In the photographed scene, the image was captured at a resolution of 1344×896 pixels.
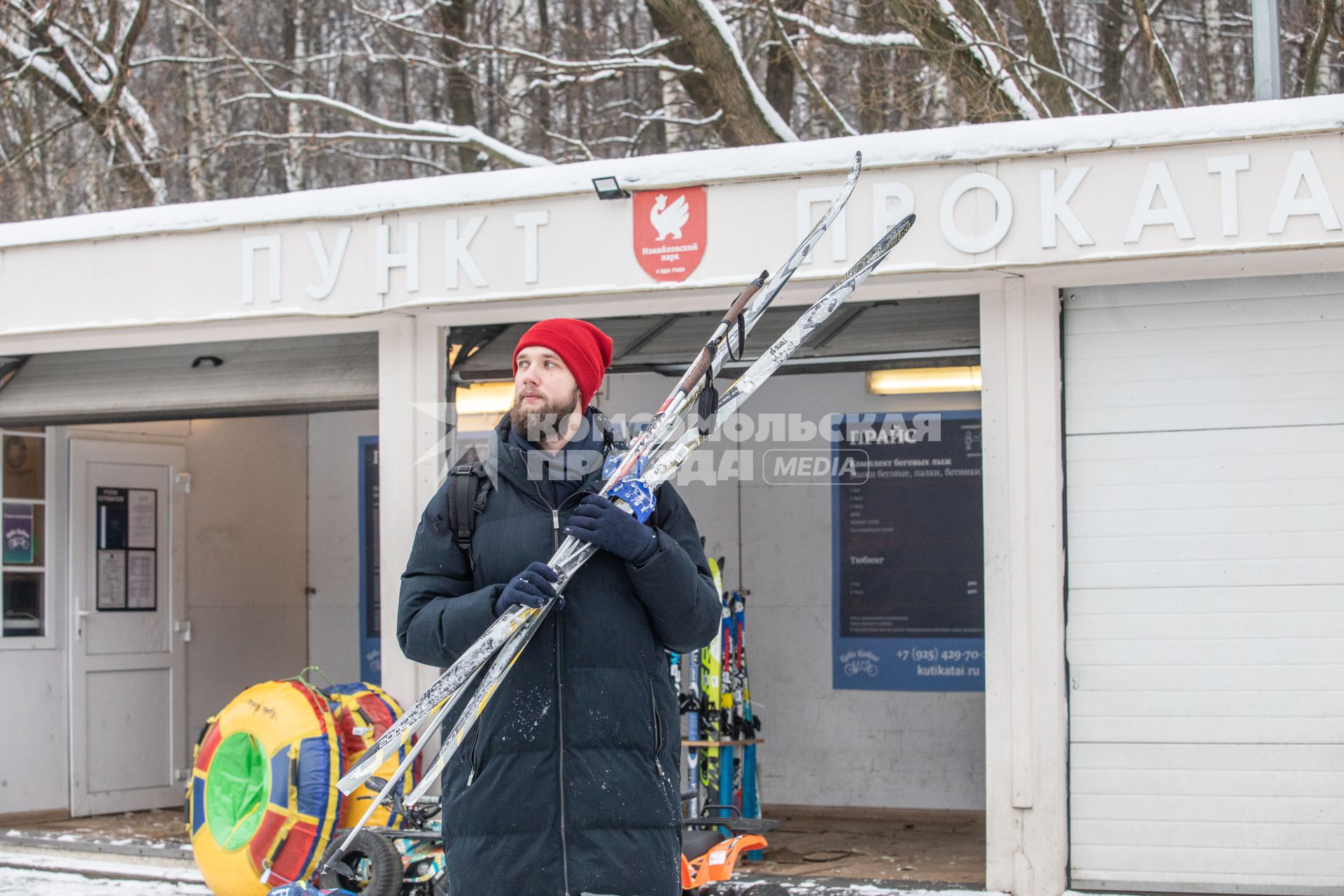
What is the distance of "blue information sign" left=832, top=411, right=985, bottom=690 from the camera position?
26.1ft

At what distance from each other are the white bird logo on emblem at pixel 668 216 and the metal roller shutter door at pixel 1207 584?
1.48m

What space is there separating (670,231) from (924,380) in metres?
2.52

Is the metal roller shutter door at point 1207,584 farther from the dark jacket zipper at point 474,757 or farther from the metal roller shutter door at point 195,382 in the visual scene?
the dark jacket zipper at point 474,757

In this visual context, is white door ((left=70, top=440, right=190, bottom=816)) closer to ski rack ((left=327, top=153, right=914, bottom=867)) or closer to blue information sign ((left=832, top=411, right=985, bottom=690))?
blue information sign ((left=832, top=411, right=985, bottom=690))

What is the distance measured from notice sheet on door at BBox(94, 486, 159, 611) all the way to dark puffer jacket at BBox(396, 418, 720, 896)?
6117mm

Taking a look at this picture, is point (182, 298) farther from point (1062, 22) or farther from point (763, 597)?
point (1062, 22)

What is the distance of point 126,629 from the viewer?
8516 mm

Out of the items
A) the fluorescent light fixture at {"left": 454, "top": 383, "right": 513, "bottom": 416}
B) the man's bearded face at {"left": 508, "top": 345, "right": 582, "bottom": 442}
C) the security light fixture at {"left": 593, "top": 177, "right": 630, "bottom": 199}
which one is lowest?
the man's bearded face at {"left": 508, "top": 345, "right": 582, "bottom": 442}

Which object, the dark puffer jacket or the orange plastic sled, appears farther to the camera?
the orange plastic sled

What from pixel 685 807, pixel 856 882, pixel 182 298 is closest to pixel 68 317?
pixel 182 298

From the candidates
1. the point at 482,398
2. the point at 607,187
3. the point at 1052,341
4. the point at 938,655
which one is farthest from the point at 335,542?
the point at 1052,341

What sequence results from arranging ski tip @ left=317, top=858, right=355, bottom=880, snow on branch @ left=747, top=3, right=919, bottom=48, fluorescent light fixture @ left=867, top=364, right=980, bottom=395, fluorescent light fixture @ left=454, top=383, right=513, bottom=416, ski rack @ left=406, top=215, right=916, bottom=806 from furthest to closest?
1. snow on branch @ left=747, top=3, right=919, bottom=48
2. fluorescent light fixture @ left=867, top=364, right=980, bottom=395
3. fluorescent light fixture @ left=454, top=383, right=513, bottom=416
4. ski tip @ left=317, top=858, right=355, bottom=880
5. ski rack @ left=406, top=215, right=916, bottom=806

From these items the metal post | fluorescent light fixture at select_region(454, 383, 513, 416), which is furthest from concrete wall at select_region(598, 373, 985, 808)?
the metal post

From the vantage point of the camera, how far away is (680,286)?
571cm
